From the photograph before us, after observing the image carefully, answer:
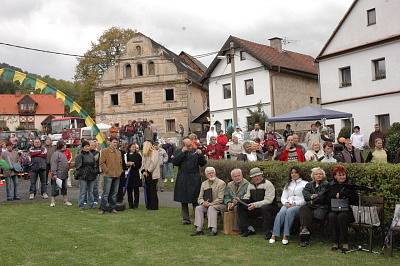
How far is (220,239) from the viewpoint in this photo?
377 inches

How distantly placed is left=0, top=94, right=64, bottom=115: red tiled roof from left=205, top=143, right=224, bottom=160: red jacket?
2739 inches

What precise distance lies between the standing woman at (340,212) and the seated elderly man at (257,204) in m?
1.25

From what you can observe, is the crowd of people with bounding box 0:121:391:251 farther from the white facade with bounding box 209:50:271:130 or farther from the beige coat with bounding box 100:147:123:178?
the white facade with bounding box 209:50:271:130

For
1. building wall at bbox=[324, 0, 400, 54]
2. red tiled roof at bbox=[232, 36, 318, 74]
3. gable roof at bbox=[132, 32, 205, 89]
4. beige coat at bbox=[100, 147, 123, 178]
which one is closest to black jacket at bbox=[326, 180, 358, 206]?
beige coat at bbox=[100, 147, 123, 178]

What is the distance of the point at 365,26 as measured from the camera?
1166 inches

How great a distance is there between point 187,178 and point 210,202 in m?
0.95

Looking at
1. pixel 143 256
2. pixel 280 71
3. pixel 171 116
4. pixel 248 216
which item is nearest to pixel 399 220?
pixel 248 216

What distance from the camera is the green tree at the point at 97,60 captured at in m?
56.9

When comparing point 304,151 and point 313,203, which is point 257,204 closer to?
point 313,203

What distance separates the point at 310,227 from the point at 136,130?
58.2 ft

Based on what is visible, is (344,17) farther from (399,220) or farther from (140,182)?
(399,220)

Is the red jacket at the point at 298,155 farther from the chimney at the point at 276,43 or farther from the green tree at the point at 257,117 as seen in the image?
the chimney at the point at 276,43

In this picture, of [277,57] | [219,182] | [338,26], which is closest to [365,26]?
[338,26]

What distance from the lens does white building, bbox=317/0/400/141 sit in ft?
91.9
